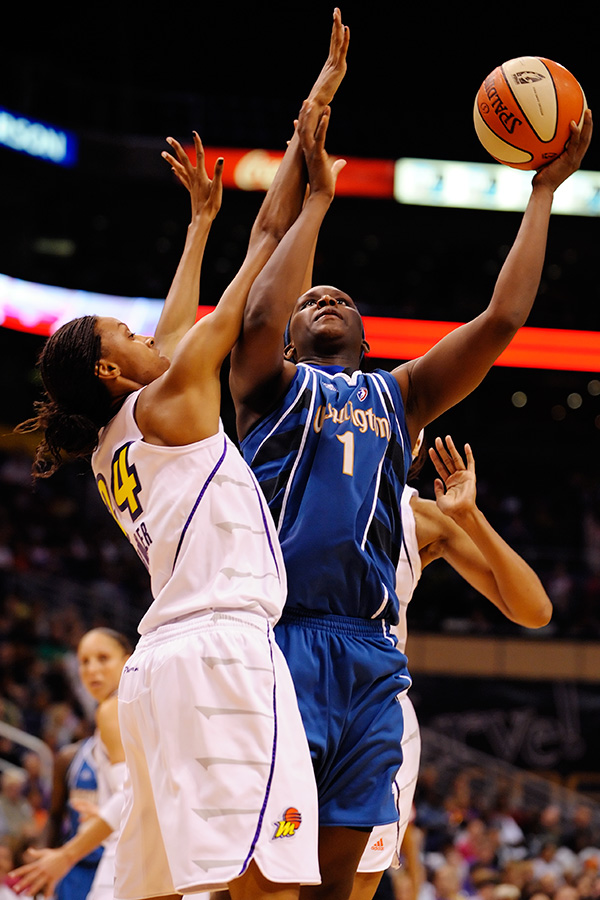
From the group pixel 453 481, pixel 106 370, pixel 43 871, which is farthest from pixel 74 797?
pixel 106 370

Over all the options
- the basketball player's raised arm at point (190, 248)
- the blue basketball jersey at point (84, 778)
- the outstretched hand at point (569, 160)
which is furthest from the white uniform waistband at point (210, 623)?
the blue basketball jersey at point (84, 778)

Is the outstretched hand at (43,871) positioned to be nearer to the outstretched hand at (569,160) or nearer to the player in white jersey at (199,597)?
the player in white jersey at (199,597)

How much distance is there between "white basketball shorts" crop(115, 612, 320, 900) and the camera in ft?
8.36

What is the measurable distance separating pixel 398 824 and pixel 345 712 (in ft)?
3.01

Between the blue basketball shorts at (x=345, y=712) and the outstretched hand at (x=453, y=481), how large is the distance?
58cm

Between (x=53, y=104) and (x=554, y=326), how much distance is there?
1025cm

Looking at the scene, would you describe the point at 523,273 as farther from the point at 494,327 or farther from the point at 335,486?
the point at 335,486

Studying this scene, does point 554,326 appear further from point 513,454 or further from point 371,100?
point 371,100

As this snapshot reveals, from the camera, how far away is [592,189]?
55.7 ft

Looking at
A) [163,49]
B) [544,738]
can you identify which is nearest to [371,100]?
[163,49]

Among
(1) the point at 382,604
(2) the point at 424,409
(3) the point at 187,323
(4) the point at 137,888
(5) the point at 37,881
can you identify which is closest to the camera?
(4) the point at 137,888

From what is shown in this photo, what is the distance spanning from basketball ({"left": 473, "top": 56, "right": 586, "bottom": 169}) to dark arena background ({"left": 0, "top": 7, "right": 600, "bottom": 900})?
33.1ft

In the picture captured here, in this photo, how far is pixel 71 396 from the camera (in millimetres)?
3098

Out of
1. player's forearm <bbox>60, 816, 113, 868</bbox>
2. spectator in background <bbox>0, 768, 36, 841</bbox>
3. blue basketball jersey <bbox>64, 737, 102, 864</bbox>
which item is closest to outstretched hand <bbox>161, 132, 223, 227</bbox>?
player's forearm <bbox>60, 816, 113, 868</bbox>
